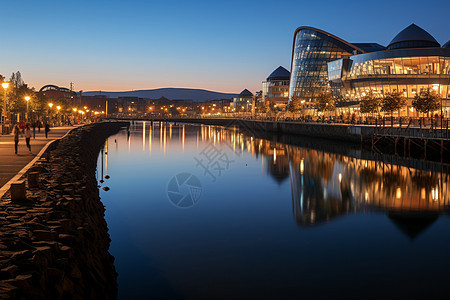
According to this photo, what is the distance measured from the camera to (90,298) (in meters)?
8.90

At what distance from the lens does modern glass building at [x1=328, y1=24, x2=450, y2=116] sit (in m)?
83.1

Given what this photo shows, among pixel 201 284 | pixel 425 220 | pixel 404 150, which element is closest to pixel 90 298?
pixel 201 284

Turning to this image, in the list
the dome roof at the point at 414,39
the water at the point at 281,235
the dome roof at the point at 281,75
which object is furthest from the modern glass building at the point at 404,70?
the dome roof at the point at 281,75

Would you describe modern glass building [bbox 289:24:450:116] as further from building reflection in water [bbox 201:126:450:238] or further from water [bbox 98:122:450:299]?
water [bbox 98:122:450:299]

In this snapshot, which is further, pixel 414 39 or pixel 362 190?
pixel 414 39

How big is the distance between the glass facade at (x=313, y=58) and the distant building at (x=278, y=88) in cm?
3900

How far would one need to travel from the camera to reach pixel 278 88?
179 metres

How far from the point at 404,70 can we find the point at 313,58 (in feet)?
147

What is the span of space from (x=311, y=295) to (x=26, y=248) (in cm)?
657

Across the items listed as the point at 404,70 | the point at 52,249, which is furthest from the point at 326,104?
the point at 52,249

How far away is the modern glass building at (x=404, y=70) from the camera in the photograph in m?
83.1

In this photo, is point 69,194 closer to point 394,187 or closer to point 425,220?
point 425,220

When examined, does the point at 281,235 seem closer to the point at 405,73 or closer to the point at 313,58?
the point at 405,73

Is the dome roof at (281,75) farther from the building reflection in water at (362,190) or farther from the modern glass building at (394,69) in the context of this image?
the building reflection in water at (362,190)
